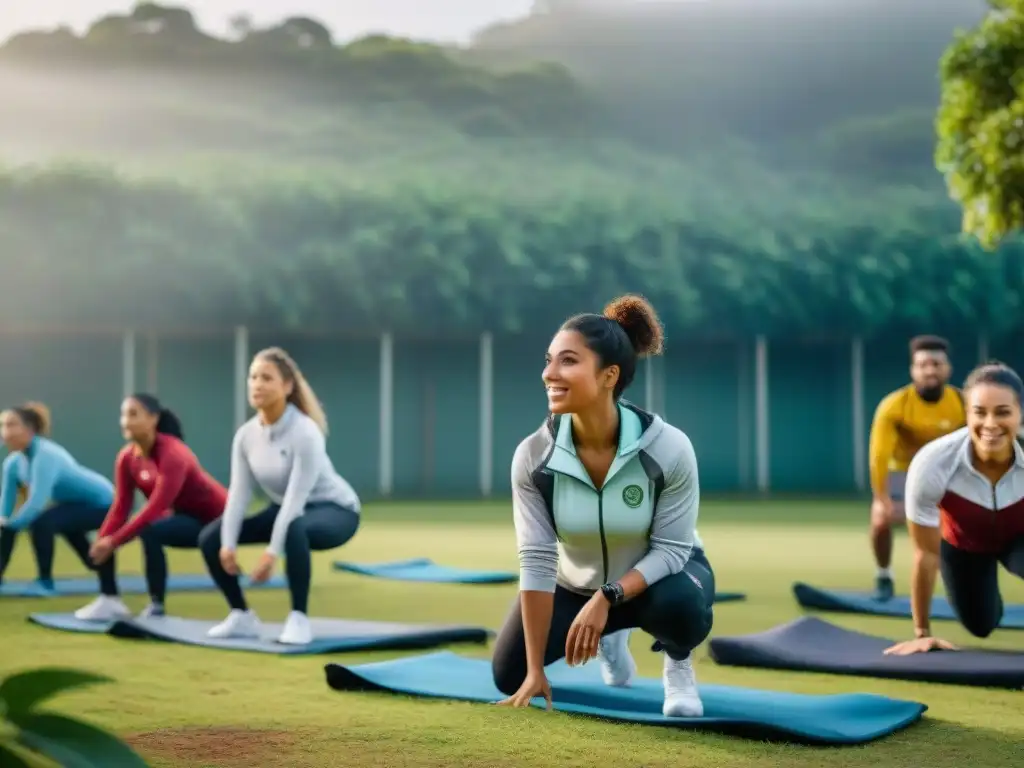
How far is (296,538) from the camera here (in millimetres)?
6043

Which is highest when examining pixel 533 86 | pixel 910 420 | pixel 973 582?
pixel 533 86

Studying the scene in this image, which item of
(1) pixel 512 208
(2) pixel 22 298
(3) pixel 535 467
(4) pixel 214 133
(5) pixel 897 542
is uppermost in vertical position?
(4) pixel 214 133

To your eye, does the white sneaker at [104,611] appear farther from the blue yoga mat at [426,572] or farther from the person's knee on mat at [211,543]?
the blue yoga mat at [426,572]

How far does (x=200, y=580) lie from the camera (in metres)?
8.75

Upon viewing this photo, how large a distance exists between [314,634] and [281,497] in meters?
0.59

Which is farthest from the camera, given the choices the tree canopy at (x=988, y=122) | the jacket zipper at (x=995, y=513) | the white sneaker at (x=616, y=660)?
the tree canopy at (x=988, y=122)

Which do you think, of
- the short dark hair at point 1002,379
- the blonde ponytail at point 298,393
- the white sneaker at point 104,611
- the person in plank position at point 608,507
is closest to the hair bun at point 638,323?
the person in plank position at point 608,507

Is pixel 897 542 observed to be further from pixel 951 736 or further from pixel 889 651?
pixel 951 736

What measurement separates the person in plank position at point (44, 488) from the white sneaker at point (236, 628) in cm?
189

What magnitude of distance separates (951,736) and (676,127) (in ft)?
144

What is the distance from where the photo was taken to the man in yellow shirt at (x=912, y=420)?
24.8 feet

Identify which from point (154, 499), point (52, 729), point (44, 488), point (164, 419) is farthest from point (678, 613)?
point (44, 488)

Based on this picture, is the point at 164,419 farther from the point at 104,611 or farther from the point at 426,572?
the point at 426,572

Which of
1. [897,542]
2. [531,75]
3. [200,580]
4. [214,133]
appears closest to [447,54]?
[531,75]
